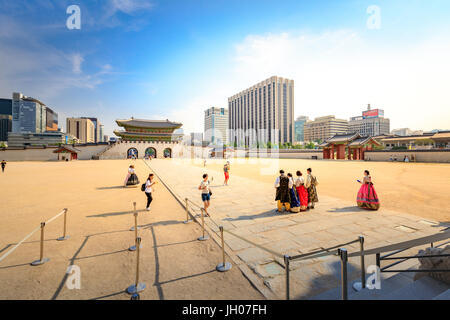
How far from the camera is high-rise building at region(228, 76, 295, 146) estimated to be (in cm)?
9494

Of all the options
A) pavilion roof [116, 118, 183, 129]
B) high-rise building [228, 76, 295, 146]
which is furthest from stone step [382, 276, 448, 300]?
high-rise building [228, 76, 295, 146]

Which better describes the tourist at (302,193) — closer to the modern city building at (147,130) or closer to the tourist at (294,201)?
the tourist at (294,201)

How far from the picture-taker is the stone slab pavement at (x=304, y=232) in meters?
3.21

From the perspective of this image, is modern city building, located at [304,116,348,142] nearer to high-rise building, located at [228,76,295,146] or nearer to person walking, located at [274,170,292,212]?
high-rise building, located at [228,76,295,146]

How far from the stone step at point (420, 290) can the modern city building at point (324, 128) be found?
111 meters

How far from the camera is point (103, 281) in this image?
10.2 ft

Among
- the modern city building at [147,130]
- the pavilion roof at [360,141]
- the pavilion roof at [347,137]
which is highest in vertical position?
the modern city building at [147,130]

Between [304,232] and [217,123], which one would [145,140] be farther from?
[217,123]

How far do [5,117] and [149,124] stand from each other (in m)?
130

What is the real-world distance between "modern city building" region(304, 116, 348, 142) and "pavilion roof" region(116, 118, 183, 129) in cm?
8290

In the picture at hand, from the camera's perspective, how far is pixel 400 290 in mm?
2586

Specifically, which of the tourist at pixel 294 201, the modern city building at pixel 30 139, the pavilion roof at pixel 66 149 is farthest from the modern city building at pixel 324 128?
the modern city building at pixel 30 139

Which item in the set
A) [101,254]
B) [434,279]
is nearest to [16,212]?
[101,254]

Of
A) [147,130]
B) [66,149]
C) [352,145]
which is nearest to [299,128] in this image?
[352,145]
